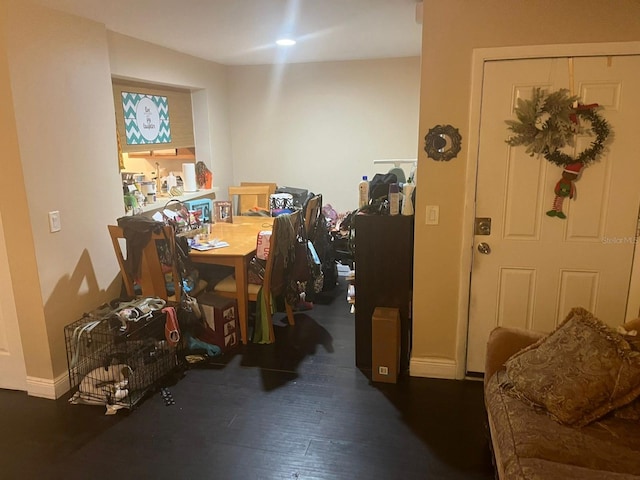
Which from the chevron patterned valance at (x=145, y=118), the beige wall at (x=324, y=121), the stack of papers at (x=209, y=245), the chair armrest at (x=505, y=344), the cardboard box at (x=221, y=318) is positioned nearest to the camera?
the chair armrest at (x=505, y=344)

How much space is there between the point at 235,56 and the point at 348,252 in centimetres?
228

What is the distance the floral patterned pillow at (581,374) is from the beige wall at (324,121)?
355cm

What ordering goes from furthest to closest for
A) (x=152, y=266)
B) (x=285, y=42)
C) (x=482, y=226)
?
(x=285, y=42) < (x=152, y=266) < (x=482, y=226)

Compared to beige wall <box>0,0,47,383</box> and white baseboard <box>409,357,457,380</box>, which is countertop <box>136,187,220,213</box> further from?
white baseboard <box>409,357,457,380</box>

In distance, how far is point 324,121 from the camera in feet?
17.7

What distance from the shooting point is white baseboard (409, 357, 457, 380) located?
3.03 meters

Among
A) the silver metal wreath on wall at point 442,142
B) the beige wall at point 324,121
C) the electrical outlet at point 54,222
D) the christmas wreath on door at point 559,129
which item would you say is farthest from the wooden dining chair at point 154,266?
the beige wall at point 324,121

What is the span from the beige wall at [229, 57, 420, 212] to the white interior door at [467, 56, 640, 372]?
8.46 ft

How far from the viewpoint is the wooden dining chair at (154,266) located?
3225 millimetres

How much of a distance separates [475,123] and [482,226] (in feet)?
1.97

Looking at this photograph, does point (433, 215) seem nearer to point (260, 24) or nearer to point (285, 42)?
point (260, 24)

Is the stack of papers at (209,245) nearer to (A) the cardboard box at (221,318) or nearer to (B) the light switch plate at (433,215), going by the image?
(A) the cardboard box at (221,318)

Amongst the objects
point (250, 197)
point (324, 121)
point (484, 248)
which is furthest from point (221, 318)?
point (324, 121)

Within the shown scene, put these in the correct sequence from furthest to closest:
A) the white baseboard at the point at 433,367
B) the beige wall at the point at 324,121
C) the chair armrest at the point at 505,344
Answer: the beige wall at the point at 324,121
the white baseboard at the point at 433,367
the chair armrest at the point at 505,344
